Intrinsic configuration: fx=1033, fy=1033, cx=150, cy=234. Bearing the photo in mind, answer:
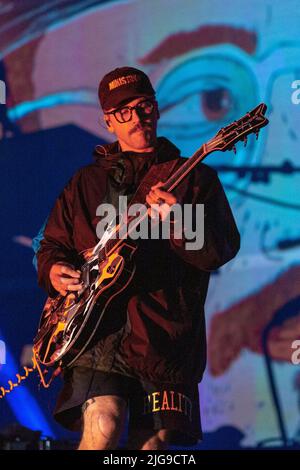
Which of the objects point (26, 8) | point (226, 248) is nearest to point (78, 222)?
point (226, 248)

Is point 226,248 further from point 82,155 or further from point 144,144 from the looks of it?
point 82,155

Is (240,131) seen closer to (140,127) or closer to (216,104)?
(140,127)

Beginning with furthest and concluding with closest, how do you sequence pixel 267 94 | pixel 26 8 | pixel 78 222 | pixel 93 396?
pixel 26 8 < pixel 267 94 < pixel 78 222 < pixel 93 396

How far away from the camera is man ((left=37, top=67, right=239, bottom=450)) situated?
330 centimetres

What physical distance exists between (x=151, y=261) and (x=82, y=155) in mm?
2219

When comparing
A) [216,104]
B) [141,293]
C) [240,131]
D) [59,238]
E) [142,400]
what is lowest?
[142,400]

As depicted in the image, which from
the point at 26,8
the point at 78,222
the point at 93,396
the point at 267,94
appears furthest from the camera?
the point at 26,8

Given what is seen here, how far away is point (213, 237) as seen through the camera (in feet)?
10.8

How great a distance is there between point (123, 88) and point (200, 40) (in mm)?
1902

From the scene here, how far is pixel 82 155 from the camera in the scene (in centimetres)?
556

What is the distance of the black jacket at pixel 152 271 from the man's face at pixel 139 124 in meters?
0.04

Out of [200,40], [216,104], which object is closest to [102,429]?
[216,104]

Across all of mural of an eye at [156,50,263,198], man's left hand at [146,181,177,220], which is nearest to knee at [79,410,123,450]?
man's left hand at [146,181,177,220]

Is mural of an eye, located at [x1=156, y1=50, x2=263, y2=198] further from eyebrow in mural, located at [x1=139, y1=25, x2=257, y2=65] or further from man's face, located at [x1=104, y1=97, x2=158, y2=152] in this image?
man's face, located at [x1=104, y1=97, x2=158, y2=152]
